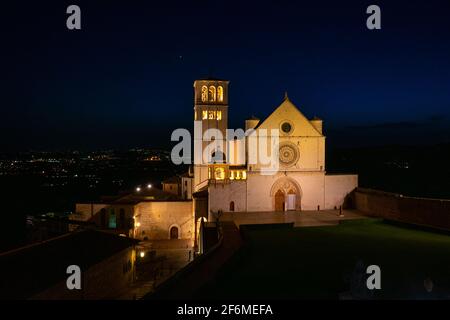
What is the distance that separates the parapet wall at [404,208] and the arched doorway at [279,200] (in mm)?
5019

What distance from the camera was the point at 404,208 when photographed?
79.3ft

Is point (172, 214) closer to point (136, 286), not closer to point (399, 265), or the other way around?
point (136, 286)

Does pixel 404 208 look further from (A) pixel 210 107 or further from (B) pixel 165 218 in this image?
(A) pixel 210 107

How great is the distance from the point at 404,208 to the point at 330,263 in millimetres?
11871

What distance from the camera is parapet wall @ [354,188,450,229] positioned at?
70.1ft

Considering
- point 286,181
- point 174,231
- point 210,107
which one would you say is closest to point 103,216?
point 174,231

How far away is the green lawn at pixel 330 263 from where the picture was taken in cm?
1107

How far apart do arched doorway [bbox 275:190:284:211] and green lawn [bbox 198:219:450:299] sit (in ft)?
25.6

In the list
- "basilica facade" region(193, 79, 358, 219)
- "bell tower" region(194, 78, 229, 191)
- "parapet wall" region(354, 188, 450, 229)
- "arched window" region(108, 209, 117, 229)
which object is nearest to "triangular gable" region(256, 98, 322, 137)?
"basilica facade" region(193, 79, 358, 219)

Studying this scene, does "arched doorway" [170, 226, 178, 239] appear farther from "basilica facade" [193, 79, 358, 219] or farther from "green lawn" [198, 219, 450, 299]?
"green lawn" [198, 219, 450, 299]
